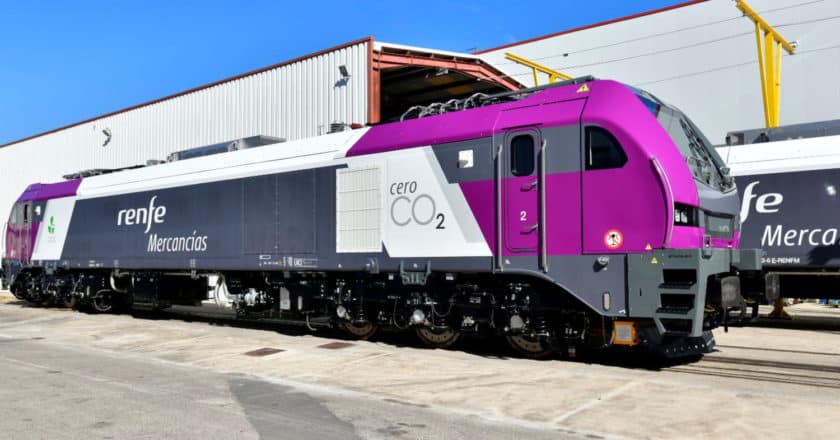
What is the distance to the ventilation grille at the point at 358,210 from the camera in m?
11.0

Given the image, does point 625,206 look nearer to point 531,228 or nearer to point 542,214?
point 542,214

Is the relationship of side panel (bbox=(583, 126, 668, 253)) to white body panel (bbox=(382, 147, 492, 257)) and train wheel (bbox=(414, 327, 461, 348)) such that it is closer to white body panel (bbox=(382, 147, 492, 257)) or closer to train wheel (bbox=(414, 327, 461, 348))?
white body panel (bbox=(382, 147, 492, 257))

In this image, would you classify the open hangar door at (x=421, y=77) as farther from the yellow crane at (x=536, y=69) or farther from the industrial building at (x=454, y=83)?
the yellow crane at (x=536, y=69)

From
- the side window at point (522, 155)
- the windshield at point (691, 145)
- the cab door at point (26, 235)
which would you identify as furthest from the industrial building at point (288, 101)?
the windshield at point (691, 145)

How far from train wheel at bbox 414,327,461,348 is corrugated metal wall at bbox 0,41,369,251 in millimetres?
10517

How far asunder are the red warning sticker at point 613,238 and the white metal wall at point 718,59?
996 inches

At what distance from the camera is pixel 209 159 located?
14562 millimetres

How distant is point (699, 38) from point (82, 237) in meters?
27.3

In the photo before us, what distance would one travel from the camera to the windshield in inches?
353

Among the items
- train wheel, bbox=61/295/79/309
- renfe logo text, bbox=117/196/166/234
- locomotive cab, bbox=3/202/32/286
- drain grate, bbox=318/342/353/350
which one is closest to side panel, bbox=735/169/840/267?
drain grate, bbox=318/342/353/350

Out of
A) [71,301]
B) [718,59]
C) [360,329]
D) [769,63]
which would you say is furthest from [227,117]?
[718,59]

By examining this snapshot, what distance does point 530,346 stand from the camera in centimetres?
959

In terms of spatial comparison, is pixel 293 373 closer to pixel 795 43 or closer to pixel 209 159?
pixel 209 159

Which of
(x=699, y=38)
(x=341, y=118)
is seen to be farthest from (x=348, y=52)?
(x=699, y=38)
